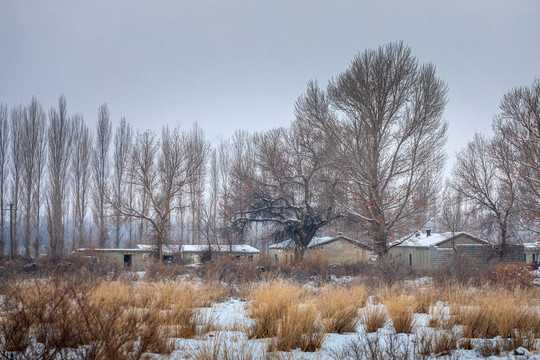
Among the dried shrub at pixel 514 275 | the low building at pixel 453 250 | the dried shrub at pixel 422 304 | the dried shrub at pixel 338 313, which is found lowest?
the low building at pixel 453 250

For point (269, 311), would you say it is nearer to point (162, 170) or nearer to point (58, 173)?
point (162, 170)

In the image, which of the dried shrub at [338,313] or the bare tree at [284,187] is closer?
the dried shrub at [338,313]

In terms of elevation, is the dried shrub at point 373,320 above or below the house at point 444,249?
above

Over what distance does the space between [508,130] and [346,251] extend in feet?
56.9

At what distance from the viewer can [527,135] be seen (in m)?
18.0

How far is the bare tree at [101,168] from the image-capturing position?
3891cm

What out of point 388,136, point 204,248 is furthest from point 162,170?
point 388,136

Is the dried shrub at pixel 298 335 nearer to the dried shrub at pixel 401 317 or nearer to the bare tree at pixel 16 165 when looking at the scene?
the dried shrub at pixel 401 317

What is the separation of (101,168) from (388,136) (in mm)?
32834

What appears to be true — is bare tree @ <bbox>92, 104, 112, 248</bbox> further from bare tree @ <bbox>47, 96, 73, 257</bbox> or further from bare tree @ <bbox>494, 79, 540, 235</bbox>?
bare tree @ <bbox>494, 79, 540, 235</bbox>

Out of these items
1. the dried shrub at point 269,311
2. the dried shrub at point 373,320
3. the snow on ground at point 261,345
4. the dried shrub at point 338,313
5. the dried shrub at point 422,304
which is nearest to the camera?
the snow on ground at point 261,345

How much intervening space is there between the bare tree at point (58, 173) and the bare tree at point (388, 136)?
2986 centimetres

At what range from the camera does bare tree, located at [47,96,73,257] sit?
119 feet

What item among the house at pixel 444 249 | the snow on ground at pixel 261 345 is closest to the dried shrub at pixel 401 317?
the snow on ground at pixel 261 345
